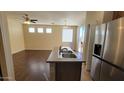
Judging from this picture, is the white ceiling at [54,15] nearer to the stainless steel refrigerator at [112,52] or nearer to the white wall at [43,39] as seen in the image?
the stainless steel refrigerator at [112,52]

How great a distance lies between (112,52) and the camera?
5.75 feet

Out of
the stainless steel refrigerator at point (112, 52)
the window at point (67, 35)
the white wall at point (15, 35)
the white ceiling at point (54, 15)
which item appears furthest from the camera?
the window at point (67, 35)

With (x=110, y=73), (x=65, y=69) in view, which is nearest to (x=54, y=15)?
(x=65, y=69)

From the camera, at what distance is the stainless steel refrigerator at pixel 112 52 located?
61.1 inches

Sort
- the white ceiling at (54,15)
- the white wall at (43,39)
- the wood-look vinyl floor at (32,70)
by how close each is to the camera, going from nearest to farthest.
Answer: the wood-look vinyl floor at (32,70) → the white ceiling at (54,15) → the white wall at (43,39)

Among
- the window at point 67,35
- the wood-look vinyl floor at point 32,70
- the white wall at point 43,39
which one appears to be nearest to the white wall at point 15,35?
the white wall at point 43,39

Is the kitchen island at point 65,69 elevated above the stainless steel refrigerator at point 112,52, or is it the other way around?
the stainless steel refrigerator at point 112,52

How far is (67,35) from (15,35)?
4294 mm

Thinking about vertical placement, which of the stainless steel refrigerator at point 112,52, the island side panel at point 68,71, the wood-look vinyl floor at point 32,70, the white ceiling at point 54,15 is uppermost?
the white ceiling at point 54,15

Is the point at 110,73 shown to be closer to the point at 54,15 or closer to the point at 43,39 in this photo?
the point at 54,15

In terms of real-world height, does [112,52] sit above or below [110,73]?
above

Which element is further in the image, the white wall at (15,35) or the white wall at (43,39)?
the white wall at (43,39)
